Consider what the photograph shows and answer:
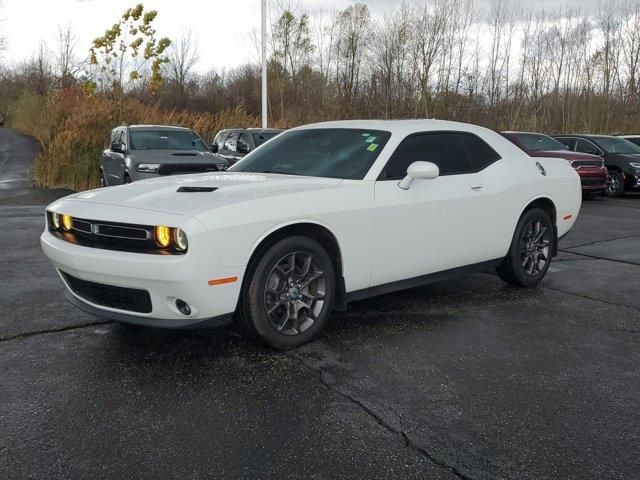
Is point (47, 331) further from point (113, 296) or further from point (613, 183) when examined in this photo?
point (613, 183)

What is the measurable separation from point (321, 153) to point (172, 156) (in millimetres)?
7258

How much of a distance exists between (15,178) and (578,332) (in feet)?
63.6

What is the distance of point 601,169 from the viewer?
46.9ft

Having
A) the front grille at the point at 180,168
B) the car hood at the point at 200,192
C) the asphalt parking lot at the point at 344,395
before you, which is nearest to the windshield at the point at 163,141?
the front grille at the point at 180,168

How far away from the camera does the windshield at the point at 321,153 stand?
177 inches

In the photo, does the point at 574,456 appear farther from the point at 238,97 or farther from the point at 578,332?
the point at 238,97

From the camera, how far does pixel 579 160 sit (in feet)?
46.1

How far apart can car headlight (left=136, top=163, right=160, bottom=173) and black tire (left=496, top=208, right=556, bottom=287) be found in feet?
23.6

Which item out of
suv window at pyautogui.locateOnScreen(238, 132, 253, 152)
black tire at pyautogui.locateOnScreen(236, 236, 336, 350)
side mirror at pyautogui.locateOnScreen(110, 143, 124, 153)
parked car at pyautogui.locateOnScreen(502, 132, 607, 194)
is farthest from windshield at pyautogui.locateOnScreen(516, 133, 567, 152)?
black tire at pyautogui.locateOnScreen(236, 236, 336, 350)

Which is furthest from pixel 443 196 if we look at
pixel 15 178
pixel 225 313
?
pixel 15 178

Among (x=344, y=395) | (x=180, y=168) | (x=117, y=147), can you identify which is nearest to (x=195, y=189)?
(x=344, y=395)

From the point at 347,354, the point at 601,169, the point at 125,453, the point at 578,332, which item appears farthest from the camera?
the point at 601,169

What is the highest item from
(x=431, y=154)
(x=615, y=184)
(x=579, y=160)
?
(x=431, y=154)

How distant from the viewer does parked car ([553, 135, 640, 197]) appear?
1527cm
